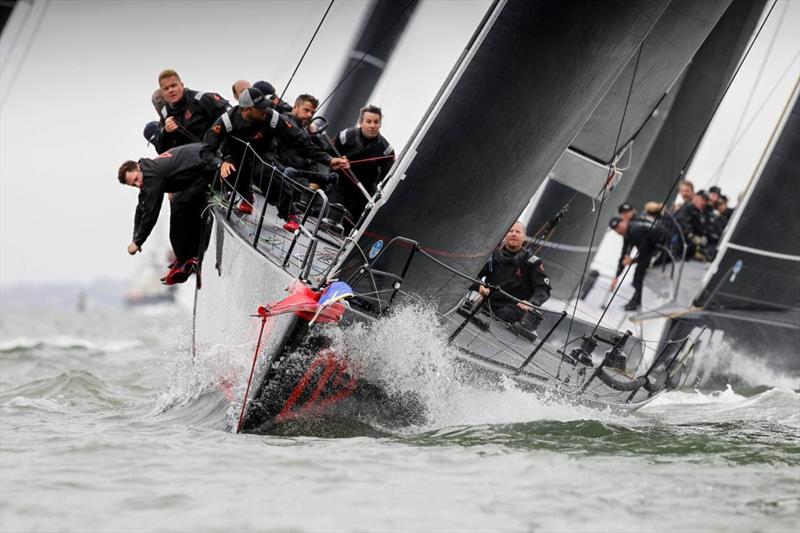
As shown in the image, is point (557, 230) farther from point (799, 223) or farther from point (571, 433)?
point (571, 433)

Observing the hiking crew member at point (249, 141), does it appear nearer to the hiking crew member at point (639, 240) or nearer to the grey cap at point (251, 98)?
the grey cap at point (251, 98)

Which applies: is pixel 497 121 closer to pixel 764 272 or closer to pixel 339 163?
pixel 339 163

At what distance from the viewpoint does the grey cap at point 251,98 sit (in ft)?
24.4

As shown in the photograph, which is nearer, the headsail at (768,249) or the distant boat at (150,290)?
the headsail at (768,249)

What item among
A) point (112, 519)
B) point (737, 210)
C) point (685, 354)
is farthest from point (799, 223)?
point (112, 519)

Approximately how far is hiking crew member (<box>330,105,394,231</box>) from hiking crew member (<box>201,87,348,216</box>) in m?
0.32

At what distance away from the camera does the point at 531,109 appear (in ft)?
21.3

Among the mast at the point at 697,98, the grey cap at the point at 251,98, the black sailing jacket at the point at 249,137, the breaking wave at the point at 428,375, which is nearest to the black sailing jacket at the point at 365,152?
the black sailing jacket at the point at 249,137

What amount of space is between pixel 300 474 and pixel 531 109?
2623mm

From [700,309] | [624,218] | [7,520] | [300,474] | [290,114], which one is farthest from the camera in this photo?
[624,218]

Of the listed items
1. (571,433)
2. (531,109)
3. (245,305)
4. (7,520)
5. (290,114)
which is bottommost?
(7,520)

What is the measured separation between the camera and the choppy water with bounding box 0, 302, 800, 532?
430cm

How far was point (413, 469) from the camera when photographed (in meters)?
5.05

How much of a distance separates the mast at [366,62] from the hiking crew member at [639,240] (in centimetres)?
327
